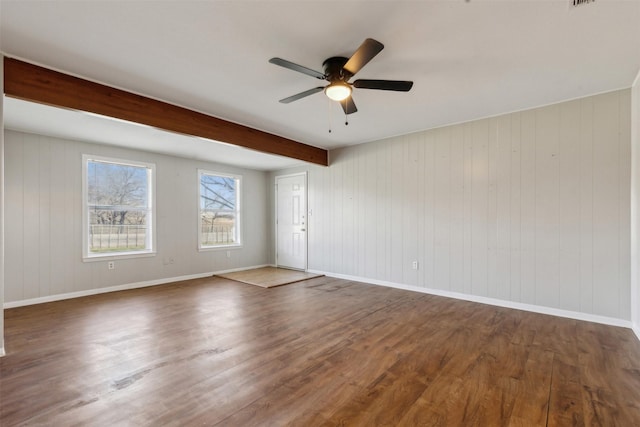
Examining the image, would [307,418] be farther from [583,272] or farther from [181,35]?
[583,272]

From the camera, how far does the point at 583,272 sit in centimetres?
343

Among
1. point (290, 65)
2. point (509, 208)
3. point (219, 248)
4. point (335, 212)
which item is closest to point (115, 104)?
point (290, 65)

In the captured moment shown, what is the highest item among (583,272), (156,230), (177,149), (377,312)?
(177,149)

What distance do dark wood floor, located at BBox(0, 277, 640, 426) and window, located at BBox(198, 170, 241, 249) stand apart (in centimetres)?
254

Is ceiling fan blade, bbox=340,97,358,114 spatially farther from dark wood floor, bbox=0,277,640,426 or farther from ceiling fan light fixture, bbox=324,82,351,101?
dark wood floor, bbox=0,277,640,426

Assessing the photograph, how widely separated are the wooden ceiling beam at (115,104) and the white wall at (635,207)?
4.39 meters

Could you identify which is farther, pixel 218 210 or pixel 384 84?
pixel 218 210

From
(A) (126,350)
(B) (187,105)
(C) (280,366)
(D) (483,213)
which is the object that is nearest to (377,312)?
(C) (280,366)

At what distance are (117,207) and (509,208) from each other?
6077 millimetres

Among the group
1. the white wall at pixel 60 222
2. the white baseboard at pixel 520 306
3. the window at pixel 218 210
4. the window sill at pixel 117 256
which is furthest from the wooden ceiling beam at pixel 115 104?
the white baseboard at pixel 520 306

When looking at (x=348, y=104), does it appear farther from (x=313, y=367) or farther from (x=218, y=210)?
(x=218, y=210)

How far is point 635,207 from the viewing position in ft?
9.98

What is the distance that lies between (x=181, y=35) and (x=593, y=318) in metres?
5.06

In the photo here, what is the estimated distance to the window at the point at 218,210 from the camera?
6164 millimetres
